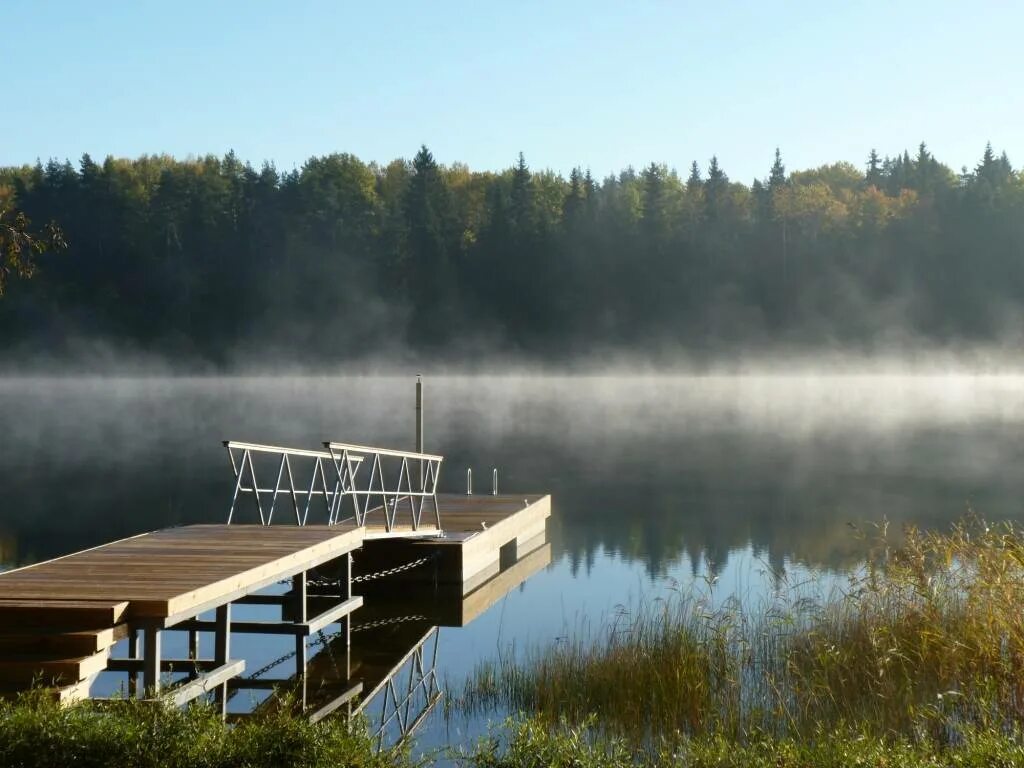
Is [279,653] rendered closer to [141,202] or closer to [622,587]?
[622,587]

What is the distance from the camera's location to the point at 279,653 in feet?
30.8

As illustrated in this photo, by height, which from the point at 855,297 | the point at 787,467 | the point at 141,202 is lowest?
the point at 787,467

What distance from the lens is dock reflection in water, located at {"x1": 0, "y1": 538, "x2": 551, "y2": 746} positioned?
599 centimetres

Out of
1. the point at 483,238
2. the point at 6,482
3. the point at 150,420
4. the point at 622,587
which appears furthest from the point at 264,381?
the point at 622,587

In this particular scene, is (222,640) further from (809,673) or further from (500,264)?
(500,264)

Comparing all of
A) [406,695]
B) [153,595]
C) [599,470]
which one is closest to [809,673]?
[406,695]

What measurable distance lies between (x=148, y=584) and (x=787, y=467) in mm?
20024

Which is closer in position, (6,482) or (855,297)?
(6,482)

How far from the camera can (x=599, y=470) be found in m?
25.2

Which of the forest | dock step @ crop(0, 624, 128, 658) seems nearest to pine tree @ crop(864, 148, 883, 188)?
the forest

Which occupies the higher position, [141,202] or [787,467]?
[141,202]

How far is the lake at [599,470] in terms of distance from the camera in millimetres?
13430

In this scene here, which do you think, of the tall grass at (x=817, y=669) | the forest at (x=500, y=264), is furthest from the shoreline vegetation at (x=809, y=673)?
the forest at (x=500, y=264)

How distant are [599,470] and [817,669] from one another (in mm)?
17411
